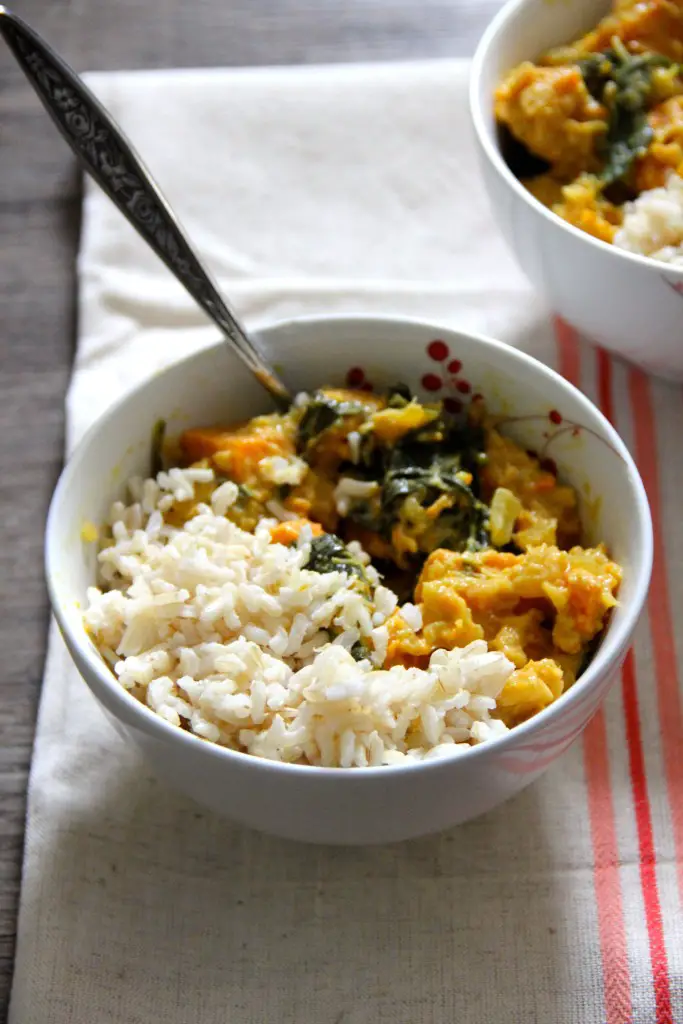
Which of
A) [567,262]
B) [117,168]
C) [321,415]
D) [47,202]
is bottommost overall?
[47,202]

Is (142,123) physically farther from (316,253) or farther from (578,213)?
(578,213)

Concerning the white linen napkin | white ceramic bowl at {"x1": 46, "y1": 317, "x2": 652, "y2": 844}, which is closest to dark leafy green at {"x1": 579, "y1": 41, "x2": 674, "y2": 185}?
the white linen napkin

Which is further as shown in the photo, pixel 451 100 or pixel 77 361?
pixel 451 100

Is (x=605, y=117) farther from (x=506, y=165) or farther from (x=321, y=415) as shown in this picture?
(x=321, y=415)

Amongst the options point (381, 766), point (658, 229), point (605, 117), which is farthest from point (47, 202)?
point (381, 766)

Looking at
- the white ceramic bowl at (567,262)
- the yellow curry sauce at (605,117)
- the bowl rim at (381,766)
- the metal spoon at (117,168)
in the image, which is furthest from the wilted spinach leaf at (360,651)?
the yellow curry sauce at (605,117)

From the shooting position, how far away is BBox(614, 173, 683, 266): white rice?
1692 millimetres

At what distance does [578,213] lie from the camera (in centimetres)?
180

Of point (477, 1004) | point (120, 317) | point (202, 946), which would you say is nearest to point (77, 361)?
point (120, 317)

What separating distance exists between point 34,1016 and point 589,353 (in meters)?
1.29

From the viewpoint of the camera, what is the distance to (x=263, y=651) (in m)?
1.41

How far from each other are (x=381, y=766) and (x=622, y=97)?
3.97 feet

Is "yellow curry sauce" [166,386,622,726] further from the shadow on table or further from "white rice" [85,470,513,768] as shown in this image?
the shadow on table

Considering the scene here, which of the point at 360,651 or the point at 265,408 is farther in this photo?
the point at 265,408
